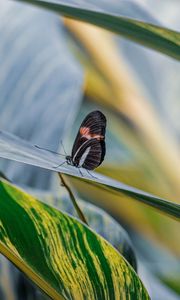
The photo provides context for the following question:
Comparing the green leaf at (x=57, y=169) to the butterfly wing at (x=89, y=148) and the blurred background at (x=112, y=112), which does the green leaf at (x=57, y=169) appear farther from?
the blurred background at (x=112, y=112)

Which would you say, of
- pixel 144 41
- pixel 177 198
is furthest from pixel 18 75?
pixel 144 41

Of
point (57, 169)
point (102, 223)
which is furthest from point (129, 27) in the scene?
point (102, 223)

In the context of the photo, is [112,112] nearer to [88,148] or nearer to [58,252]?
[88,148]

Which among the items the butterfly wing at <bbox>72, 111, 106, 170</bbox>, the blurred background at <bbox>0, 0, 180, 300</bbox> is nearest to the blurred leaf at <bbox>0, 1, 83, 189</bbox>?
the blurred background at <bbox>0, 0, 180, 300</bbox>

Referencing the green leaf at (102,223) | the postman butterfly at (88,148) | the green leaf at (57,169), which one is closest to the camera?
the green leaf at (57,169)

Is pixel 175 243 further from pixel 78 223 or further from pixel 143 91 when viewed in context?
pixel 78 223

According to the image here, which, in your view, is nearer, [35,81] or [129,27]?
[129,27]

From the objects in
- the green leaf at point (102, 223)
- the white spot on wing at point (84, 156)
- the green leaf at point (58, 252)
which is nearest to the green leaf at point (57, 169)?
the green leaf at point (58, 252)
